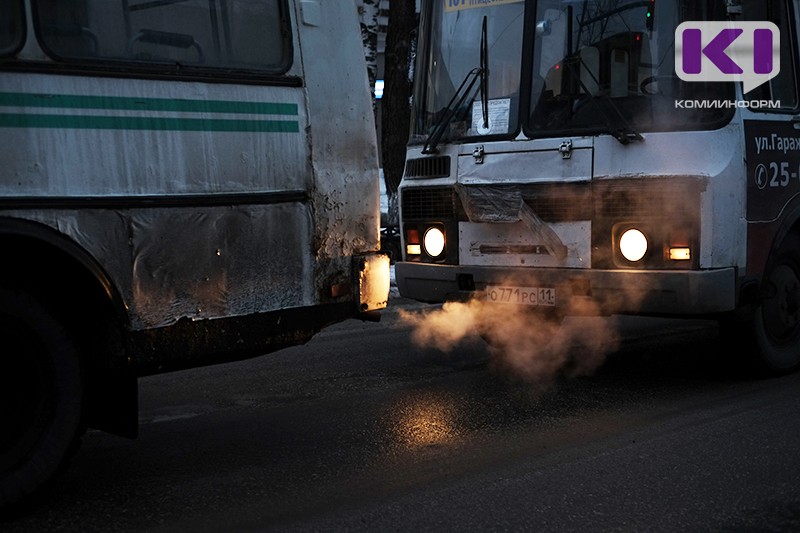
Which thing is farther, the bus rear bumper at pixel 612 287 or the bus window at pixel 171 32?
the bus rear bumper at pixel 612 287

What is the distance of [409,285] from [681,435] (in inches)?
98.7

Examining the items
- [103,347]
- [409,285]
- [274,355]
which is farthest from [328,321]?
[274,355]

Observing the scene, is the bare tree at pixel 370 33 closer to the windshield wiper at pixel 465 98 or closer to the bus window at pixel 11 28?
the windshield wiper at pixel 465 98

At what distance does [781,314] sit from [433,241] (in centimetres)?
240

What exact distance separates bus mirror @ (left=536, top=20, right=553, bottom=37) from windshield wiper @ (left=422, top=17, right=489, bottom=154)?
385mm

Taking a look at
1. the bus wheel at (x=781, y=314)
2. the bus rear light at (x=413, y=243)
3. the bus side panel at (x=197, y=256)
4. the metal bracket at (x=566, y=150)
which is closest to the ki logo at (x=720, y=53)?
the metal bracket at (x=566, y=150)

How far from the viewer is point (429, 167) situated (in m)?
7.32

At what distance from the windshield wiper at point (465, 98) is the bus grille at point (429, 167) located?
0.07 m

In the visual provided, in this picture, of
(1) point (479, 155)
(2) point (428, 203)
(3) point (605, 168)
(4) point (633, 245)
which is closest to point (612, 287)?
(4) point (633, 245)

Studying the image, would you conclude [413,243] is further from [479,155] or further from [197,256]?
[197,256]

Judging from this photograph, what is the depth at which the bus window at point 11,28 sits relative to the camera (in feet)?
13.4

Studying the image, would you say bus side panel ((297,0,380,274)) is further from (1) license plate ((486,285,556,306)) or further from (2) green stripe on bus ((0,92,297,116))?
(1) license plate ((486,285,556,306))

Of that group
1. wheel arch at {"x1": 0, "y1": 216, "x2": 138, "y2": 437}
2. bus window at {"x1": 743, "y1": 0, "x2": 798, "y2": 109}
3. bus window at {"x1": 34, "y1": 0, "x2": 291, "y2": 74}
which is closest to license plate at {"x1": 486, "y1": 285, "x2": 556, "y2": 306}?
bus window at {"x1": 743, "y1": 0, "x2": 798, "y2": 109}

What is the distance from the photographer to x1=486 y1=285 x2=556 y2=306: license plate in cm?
671
